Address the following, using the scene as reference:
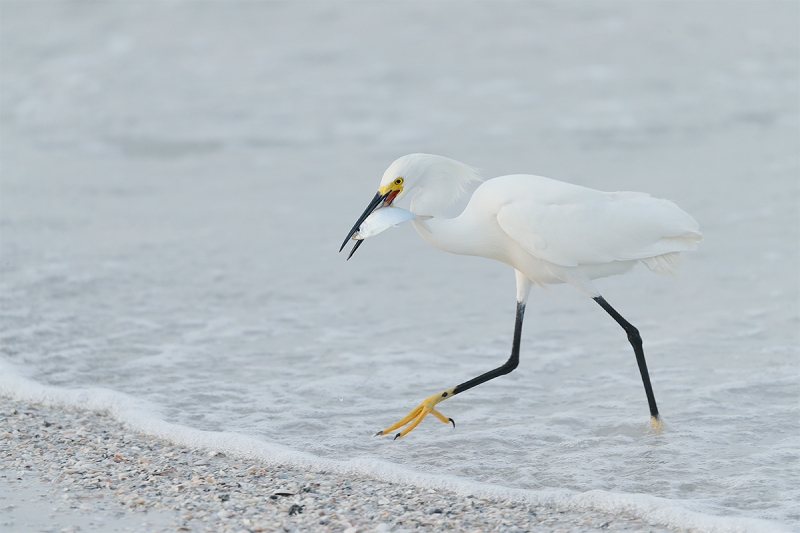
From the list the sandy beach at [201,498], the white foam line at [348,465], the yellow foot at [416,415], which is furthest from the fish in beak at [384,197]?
the sandy beach at [201,498]

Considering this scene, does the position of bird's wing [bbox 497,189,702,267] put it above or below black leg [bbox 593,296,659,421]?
above

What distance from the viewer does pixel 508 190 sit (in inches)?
164

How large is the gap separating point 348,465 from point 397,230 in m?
4.20

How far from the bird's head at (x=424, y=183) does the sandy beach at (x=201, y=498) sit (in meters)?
1.04

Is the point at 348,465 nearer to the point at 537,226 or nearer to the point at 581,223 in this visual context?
the point at 537,226

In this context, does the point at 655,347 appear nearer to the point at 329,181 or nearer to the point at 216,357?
the point at 216,357

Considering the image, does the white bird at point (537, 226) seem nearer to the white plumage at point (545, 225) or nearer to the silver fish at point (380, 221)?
the white plumage at point (545, 225)

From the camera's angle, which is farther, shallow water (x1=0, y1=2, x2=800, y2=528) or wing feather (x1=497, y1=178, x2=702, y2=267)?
shallow water (x1=0, y1=2, x2=800, y2=528)

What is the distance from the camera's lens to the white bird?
406 centimetres

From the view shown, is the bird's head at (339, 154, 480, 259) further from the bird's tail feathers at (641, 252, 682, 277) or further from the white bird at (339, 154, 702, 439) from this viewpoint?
the bird's tail feathers at (641, 252, 682, 277)

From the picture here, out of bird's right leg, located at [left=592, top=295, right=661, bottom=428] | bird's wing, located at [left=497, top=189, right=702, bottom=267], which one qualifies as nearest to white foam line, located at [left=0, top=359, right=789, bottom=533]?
bird's right leg, located at [left=592, top=295, right=661, bottom=428]

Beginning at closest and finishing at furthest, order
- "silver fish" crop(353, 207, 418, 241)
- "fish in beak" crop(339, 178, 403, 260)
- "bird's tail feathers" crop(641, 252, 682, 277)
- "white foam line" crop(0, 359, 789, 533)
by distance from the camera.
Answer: "white foam line" crop(0, 359, 789, 533) → "silver fish" crop(353, 207, 418, 241) → "fish in beak" crop(339, 178, 403, 260) → "bird's tail feathers" crop(641, 252, 682, 277)

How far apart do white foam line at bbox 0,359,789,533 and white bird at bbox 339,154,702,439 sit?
14.9 inches

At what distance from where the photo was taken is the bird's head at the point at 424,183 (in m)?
3.92
